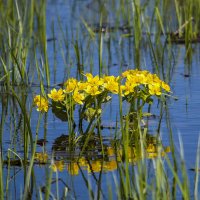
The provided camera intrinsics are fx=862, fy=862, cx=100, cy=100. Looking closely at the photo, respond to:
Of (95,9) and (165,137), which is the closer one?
(165,137)

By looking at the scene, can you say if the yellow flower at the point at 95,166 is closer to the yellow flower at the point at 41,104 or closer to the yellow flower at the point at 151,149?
the yellow flower at the point at 151,149

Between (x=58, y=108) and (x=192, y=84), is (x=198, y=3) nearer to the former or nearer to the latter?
(x=192, y=84)

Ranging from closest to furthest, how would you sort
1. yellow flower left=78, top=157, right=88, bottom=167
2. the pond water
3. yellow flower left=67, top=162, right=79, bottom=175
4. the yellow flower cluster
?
1. the pond water
2. yellow flower left=67, top=162, right=79, bottom=175
3. yellow flower left=78, top=157, right=88, bottom=167
4. the yellow flower cluster

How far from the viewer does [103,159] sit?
4684mm

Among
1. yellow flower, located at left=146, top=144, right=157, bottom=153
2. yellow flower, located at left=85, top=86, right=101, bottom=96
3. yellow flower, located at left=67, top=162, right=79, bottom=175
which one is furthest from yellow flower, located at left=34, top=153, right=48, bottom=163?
yellow flower, located at left=146, top=144, right=157, bottom=153

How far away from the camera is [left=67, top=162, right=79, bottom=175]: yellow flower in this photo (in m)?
4.48

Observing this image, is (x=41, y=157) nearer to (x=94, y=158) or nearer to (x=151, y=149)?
(x=94, y=158)

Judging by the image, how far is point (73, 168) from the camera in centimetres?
456

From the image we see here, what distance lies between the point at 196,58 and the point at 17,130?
3027mm

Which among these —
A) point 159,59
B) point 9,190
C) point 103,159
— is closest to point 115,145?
point 103,159

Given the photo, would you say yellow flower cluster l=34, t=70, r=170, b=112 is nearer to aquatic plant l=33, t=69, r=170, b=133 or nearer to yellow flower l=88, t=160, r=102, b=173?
aquatic plant l=33, t=69, r=170, b=133

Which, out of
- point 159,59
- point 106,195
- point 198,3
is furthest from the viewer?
point 198,3

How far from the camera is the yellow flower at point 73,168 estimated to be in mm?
4484

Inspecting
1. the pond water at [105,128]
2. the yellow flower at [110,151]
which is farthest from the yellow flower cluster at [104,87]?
the yellow flower at [110,151]
